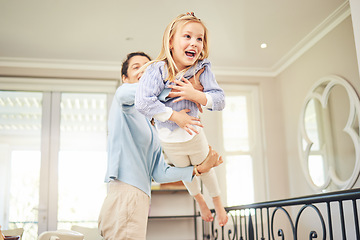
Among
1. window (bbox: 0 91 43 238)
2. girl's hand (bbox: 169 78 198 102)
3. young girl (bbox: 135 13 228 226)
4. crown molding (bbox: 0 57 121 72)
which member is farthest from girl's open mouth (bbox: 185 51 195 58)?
window (bbox: 0 91 43 238)

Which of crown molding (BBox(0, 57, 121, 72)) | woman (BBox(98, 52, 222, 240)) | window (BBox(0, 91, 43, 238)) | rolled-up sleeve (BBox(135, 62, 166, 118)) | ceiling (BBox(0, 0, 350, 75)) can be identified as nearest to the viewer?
rolled-up sleeve (BBox(135, 62, 166, 118))

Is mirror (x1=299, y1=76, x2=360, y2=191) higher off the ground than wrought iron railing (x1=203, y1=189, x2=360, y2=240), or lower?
higher

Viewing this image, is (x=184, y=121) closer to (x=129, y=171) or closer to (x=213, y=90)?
(x=213, y=90)

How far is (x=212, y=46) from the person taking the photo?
15.6ft

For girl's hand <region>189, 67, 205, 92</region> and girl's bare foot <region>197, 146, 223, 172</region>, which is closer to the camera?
girl's hand <region>189, 67, 205, 92</region>

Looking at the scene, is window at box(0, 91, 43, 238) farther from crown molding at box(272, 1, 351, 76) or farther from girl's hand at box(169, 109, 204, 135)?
girl's hand at box(169, 109, 204, 135)

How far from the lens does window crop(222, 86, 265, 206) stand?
5316 mm

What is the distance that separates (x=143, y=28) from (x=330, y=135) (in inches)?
88.9

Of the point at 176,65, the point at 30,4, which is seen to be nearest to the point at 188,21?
the point at 176,65

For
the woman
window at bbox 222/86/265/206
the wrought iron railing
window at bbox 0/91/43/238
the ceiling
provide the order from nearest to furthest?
the woman
the wrought iron railing
the ceiling
window at bbox 0/91/43/238
window at bbox 222/86/265/206

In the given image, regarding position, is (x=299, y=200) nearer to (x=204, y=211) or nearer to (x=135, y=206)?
(x=204, y=211)

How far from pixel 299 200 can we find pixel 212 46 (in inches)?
119

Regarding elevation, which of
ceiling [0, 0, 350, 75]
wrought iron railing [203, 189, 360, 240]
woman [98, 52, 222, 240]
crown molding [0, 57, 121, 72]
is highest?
ceiling [0, 0, 350, 75]

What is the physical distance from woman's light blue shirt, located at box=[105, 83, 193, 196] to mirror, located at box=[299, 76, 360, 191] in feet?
8.40
